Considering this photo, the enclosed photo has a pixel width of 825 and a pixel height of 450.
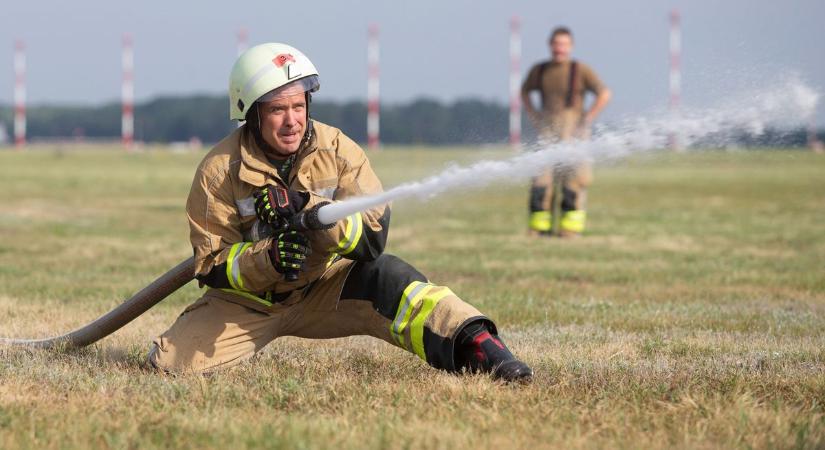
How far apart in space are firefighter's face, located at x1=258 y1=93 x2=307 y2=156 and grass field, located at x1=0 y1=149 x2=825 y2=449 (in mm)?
574

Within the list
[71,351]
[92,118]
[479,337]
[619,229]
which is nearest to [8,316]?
[71,351]

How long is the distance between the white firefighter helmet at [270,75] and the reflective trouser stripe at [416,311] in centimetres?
92

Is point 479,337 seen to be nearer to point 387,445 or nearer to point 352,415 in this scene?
point 352,415

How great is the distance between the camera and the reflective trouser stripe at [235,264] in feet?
14.7

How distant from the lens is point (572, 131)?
11.6 m

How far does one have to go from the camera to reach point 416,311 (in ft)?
15.0

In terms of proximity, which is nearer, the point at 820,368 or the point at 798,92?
the point at 798,92

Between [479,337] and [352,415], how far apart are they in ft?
2.74

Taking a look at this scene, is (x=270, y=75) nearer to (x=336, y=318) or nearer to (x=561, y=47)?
(x=336, y=318)

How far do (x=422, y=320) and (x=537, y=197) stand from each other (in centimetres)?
712

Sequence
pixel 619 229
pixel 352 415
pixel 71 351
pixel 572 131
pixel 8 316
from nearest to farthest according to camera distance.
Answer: pixel 352 415, pixel 71 351, pixel 8 316, pixel 572 131, pixel 619 229

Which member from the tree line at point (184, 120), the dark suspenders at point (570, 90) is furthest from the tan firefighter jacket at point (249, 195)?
the tree line at point (184, 120)

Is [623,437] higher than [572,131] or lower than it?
lower

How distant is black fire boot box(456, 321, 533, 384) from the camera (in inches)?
172
